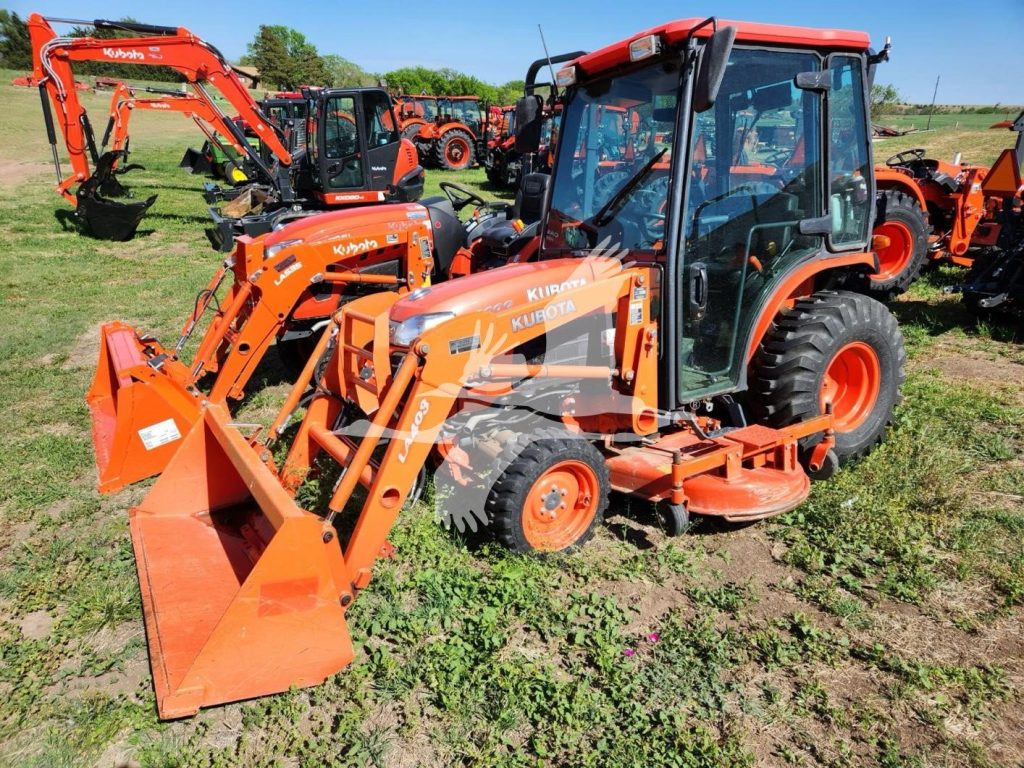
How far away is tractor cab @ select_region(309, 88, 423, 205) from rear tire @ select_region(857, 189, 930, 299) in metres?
7.37

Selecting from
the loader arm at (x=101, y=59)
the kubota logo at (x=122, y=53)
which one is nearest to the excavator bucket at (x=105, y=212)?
the loader arm at (x=101, y=59)

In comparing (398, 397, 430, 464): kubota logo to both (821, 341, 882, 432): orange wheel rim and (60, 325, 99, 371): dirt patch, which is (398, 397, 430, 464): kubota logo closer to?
(821, 341, 882, 432): orange wheel rim

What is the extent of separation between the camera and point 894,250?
8102mm

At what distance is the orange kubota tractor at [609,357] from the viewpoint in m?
3.15

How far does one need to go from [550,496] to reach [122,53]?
41.4 ft

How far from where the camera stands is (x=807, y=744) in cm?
254

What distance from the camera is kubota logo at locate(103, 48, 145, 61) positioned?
470 inches

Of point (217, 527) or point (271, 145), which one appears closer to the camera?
point (217, 527)

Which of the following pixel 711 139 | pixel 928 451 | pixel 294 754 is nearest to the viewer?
pixel 294 754

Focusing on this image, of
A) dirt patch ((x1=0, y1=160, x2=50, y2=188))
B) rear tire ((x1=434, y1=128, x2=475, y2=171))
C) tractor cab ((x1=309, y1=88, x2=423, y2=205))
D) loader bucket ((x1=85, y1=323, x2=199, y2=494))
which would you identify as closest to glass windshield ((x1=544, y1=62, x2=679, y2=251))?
loader bucket ((x1=85, y1=323, x2=199, y2=494))

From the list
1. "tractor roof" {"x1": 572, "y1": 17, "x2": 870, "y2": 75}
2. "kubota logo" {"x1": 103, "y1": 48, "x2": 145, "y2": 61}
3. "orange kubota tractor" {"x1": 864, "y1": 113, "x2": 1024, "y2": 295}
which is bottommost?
"orange kubota tractor" {"x1": 864, "y1": 113, "x2": 1024, "y2": 295}

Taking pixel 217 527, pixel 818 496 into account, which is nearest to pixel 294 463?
pixel 217 527

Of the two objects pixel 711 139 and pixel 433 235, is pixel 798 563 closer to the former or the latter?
pixel 711 139

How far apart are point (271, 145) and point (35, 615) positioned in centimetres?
1167
